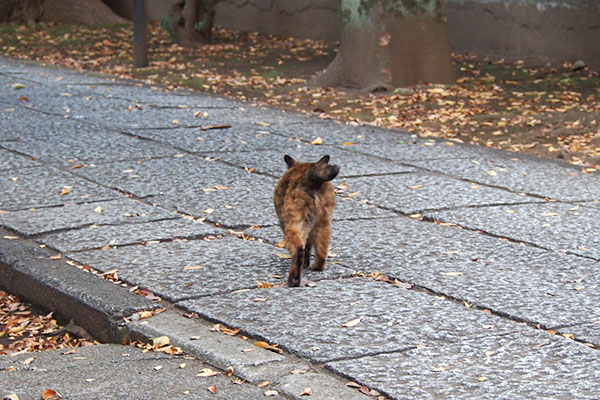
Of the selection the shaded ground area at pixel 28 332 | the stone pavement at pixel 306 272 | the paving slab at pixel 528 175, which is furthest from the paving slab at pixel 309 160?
the shaded ground area at pixel 28 332

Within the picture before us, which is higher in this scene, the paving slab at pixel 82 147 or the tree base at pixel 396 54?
the tree base at pixel 396 54

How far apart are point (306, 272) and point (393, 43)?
21.6 ft

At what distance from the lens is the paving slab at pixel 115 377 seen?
123 inches

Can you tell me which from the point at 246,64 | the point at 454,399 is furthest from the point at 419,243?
the point at 246,64

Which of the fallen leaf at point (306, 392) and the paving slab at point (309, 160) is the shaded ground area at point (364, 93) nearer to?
the paving slab at point (309, 160)

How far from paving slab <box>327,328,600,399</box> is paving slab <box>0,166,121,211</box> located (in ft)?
9.40

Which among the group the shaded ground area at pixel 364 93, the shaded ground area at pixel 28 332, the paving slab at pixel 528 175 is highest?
the shaded ground area at pixel 364 93

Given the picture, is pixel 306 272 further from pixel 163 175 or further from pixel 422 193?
pixel 163 175

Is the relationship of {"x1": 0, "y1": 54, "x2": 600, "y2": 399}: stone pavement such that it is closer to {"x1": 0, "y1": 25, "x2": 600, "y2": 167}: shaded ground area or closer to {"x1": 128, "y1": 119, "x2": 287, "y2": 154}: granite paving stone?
{"x1": 128, "y1": 119, "x2": 287, "y2": 154}: granite paving stone

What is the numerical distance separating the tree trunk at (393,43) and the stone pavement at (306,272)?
274 cm

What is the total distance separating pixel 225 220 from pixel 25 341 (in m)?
1.58

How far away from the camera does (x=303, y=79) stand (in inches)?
479

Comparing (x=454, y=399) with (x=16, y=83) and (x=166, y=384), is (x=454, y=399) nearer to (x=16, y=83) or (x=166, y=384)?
(x=166, y=384)

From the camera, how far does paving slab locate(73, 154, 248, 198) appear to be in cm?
610
